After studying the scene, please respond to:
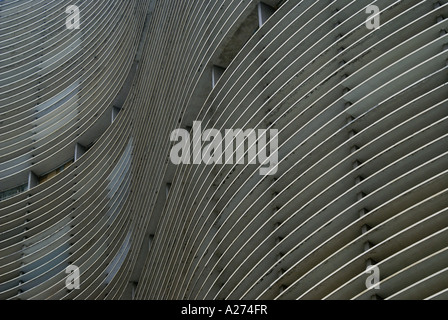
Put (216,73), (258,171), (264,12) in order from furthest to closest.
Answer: (216,73)
(264,12)
(258,171)

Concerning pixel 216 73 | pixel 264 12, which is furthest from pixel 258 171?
pixel 216 73

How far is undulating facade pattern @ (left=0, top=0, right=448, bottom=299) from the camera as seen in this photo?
1396cm

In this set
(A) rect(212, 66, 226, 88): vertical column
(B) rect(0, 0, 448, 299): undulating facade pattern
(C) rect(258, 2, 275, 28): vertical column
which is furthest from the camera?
(A) rect(212, 66, 226, 88): vertical column

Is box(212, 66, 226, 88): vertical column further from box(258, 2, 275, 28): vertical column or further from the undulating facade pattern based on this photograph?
box(258, 2, 275, 28): vertical column

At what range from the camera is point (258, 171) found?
57.6 ft

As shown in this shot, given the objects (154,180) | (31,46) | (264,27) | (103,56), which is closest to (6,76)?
(31,46)

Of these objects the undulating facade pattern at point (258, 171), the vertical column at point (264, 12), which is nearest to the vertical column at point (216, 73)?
the undulating facade pattern at point (258, 171)

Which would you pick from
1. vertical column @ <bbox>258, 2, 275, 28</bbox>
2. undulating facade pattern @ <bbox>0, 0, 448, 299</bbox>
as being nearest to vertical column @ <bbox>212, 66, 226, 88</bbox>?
undulating facade pattern @ <bbox>0, 0, 448, 299</bbox>

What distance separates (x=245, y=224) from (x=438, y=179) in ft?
16.8

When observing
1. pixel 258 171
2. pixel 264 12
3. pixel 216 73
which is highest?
pixel 264 12

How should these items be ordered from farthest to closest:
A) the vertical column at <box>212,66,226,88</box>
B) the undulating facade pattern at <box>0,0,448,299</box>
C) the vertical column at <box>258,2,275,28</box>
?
the vertical column at <box>212,66,226,88</box>
the vertical column at <box>258,2,275,28</box>
the undulating facade pattern at <box>0,0,448,299</box>

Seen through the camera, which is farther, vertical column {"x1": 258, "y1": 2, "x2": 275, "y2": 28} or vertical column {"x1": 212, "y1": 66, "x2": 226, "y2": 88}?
vertical column {"x1": 212, "y1": 66, "x2": 226, "y2": 88}

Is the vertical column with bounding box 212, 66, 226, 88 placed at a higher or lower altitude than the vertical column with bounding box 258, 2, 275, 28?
lower

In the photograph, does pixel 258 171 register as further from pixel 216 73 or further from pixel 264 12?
pixel 216 73
